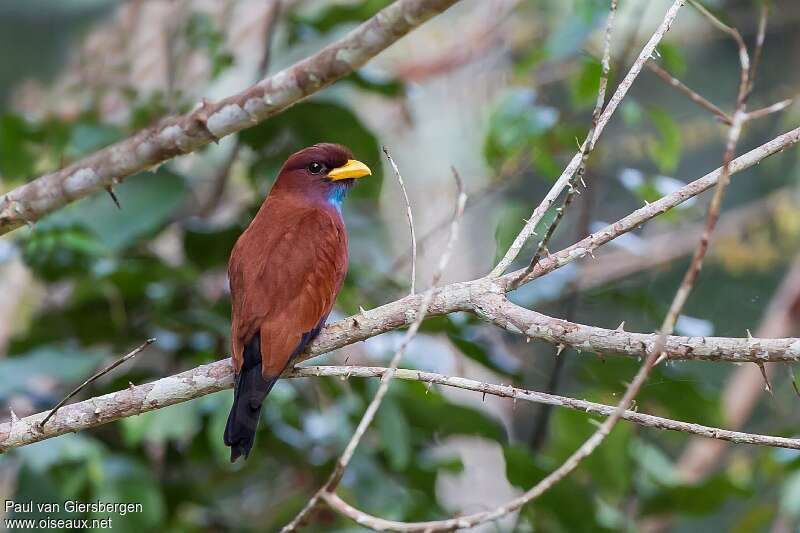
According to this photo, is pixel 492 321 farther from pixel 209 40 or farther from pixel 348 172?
pixel 209 40

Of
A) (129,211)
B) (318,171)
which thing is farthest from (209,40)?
(318,171)

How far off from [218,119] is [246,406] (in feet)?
2.24

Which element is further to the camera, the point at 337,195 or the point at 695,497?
the point at 695,497

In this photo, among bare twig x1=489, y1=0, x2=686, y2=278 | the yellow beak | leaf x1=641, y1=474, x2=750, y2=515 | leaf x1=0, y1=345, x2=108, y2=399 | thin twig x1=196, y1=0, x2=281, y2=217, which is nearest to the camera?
bare twig x1=489, y1=0, x2=686, y2=278

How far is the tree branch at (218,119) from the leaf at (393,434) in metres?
1.21

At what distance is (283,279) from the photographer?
8.88 ft

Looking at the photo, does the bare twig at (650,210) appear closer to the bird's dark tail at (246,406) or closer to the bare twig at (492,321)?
the bare twig at (492,321)

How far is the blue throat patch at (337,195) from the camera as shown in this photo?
126 inches

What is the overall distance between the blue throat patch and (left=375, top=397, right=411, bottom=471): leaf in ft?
2.14

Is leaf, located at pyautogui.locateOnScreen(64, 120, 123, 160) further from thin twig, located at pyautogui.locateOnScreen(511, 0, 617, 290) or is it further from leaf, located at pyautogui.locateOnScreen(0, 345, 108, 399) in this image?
thin twig, located at pyautogui.locateOnScreen(511, 0, 617, 290)

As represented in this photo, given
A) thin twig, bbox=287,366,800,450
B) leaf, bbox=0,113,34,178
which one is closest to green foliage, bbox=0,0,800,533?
leaf, bbox=0,113,34,178

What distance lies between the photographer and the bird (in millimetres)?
2475

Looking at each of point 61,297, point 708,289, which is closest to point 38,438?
point 708,289

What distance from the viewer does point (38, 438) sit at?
223 cm
